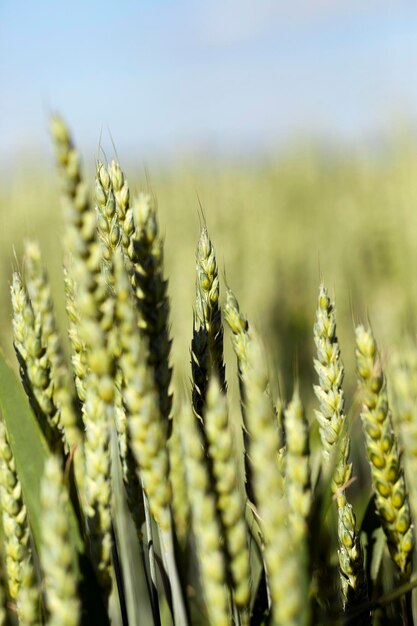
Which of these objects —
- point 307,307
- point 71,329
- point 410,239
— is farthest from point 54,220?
point 71,329

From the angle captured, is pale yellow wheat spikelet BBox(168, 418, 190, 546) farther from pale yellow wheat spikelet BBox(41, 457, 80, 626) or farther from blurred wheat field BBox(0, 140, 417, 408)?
blurred wheat field BBox(0, 140, 417, 408)

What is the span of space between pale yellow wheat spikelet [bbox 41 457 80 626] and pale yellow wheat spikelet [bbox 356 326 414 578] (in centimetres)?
24

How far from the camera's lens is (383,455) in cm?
52

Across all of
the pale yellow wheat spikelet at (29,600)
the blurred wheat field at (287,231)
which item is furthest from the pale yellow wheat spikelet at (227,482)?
the blurred wheat field at (287,231)

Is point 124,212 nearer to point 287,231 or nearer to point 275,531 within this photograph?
point 275,531

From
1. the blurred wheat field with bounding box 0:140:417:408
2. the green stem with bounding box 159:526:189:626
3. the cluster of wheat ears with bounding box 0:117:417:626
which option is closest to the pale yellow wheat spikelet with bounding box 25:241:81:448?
the cluster of wheat ears with bounding box 0:117:417:626

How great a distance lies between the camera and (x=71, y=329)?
0.57 metres

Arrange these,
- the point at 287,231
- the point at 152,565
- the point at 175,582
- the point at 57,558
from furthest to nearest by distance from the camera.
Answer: the point at 287,231
the point at 152,565
the point at 175,582
the point at 57,558

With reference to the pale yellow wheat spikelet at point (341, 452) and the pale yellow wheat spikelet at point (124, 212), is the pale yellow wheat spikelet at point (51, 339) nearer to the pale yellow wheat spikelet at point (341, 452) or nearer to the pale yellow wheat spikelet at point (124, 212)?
the pale yellow wheat spikelet at point (124, 212)

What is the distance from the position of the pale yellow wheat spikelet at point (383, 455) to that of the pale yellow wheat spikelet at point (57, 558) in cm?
24

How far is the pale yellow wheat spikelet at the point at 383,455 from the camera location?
1.66 ft

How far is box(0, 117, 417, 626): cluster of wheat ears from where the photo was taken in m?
0.38

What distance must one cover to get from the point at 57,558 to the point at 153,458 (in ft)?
0.23

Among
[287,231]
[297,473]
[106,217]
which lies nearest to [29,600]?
[297,473]
